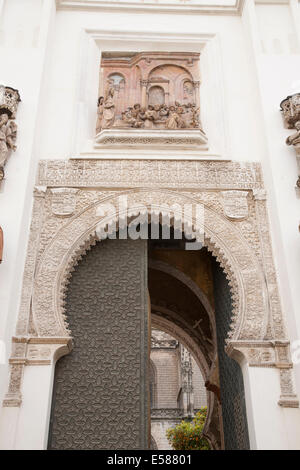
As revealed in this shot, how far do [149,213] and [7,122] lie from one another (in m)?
1.53

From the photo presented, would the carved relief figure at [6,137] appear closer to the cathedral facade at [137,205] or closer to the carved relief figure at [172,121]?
the cathedral facade at [137,205]

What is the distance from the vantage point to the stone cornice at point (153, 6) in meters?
5.68

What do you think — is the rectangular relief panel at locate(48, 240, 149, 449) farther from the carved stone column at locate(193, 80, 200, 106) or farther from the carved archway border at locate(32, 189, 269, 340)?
the carved stone column at locate(193, 80, 200, 106)

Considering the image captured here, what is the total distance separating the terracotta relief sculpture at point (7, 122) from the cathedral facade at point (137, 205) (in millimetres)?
13

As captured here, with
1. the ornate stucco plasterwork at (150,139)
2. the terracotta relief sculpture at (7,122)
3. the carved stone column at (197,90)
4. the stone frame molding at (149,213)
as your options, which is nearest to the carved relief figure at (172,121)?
the ornate stucco plasterwork at (150,139)

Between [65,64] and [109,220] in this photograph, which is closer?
[109,220]

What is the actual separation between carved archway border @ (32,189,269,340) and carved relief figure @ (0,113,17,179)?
0.78m

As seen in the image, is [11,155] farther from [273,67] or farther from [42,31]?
[273,67]

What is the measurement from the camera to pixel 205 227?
4.29 metres

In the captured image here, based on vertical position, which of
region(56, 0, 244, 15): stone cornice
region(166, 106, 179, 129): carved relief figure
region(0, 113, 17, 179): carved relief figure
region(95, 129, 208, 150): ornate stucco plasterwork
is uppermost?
region(56, 0, 244, 15): stone cornice

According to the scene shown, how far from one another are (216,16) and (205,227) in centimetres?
296

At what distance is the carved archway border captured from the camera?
384cm

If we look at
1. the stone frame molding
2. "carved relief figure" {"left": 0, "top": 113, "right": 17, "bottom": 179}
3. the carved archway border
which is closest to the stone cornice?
"carved relief figure" {"left": 0, "top": 113, "right": 17, "bottom": 179}
